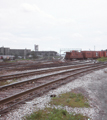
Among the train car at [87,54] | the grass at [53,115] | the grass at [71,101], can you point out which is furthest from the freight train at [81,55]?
the grass at [53,115]

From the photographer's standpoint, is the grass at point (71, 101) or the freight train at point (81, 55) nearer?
the grass at point (71, 101)

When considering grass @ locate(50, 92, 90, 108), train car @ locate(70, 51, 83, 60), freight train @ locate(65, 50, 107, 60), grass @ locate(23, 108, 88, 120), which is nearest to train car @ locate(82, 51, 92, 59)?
freight train @ locate(65, 50, 107, 60)

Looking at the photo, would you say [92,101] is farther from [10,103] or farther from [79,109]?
[10,103]

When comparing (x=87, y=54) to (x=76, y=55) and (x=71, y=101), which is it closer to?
(x=76, y=55)

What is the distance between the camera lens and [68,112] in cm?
424

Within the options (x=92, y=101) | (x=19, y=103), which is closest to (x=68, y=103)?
(x=92, y=101)

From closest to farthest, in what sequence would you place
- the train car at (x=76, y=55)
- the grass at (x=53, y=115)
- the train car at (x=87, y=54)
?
the grass at (x=53, y=115) → the train car at (x=76, y=55) → the train car at (x=87, y=54)

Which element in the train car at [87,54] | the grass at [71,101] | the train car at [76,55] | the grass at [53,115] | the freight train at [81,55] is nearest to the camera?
the grass at [53,115]

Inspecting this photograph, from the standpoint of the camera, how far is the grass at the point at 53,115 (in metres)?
3.74

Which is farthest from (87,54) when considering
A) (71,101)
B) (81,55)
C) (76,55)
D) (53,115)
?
(53,115)

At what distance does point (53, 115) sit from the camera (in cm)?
387

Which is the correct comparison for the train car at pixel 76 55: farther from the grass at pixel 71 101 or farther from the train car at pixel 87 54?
the grass at pixel 71 101

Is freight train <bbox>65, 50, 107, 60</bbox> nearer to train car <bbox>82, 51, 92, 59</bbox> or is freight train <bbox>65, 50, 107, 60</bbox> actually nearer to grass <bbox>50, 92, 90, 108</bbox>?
train car <bbox>82, 51, 92, 59</bbox>

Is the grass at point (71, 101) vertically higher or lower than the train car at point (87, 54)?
lower
